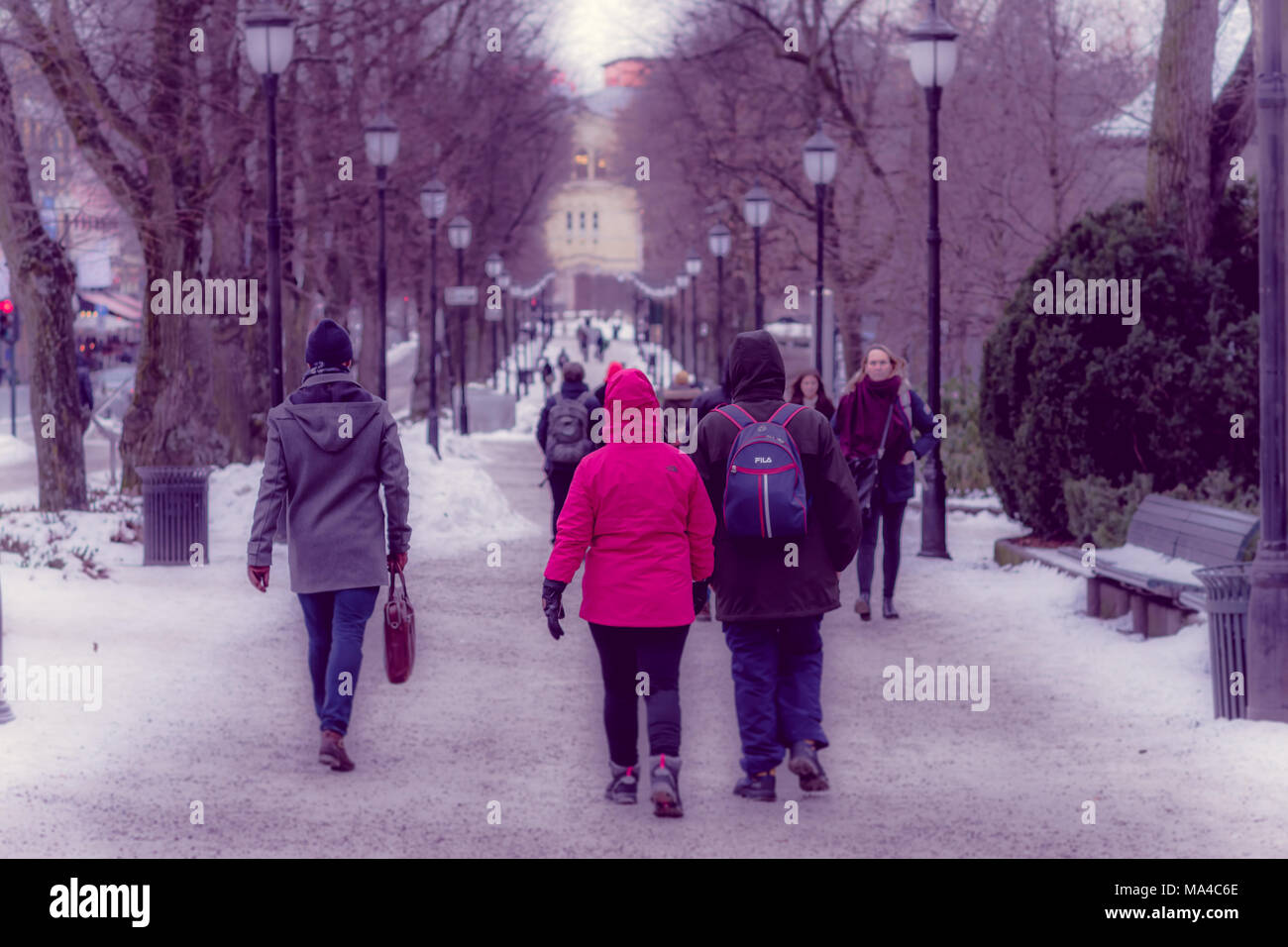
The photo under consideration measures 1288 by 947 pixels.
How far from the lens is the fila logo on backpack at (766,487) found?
25.2 ft

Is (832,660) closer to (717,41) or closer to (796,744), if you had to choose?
Answer: (796,744)

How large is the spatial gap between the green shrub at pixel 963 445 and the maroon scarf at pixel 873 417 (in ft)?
32.3

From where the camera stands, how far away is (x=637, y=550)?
24.6 ft

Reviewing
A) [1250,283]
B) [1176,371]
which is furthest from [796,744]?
[1250,283]

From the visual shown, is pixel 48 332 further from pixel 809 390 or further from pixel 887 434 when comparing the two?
pixel 887 434

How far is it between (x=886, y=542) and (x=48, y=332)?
413 inches

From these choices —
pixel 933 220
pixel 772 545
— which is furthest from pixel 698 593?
pixel 933 220

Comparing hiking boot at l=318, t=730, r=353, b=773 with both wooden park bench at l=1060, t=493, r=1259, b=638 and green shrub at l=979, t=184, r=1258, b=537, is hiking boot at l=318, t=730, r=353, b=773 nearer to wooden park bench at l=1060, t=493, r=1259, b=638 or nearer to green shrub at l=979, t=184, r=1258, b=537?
wooden park bench at l=1060, t=493, r=1259, b=638

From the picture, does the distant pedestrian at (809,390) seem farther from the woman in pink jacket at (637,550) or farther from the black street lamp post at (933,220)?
the woman in pink jacket at (637,550)

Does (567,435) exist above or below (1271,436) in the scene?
below

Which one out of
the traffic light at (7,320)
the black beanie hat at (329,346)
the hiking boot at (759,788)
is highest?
→ the traffic light at (7,320)

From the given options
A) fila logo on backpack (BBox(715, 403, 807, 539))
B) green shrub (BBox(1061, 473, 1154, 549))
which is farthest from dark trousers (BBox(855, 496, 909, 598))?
fila logo on backpack (BBox(715, 403, 807, 539))

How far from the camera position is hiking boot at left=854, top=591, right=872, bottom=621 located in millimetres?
13477

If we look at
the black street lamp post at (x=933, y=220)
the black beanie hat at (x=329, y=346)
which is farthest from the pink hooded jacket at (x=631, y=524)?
the black street lamp post at (x=933, y=220)
